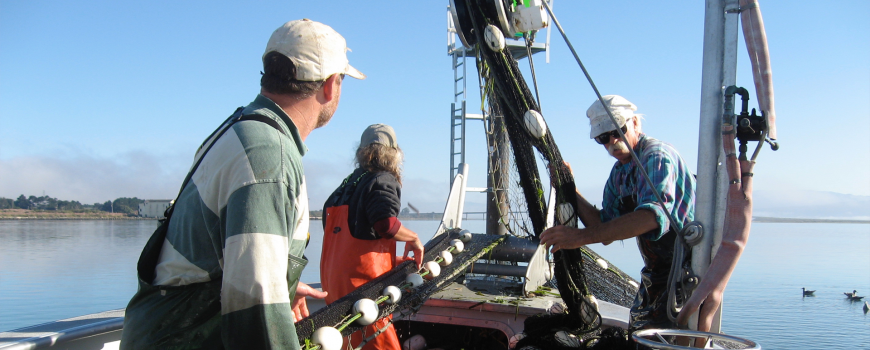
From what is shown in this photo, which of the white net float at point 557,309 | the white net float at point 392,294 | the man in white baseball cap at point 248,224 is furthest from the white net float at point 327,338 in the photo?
the white net float at point 557,309

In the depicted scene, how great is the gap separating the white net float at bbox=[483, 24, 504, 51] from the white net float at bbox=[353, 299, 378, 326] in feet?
4.03

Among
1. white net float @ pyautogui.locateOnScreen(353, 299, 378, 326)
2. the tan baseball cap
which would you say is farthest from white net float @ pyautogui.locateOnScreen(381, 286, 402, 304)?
the tan baseball cap

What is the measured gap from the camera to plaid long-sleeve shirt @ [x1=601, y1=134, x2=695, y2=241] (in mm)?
2201

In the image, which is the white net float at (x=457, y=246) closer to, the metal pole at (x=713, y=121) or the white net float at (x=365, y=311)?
the white net float at (x=365, y=311)

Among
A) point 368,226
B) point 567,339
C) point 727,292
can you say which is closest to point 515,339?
point 567,339

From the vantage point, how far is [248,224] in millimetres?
1051

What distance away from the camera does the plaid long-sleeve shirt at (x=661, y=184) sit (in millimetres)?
2201

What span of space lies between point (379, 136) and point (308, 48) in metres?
1.95

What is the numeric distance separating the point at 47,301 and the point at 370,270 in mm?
9448

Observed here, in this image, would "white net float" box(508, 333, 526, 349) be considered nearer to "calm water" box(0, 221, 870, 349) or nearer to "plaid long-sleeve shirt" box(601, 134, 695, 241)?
"plaid long-sleeve shirt" box(601, 134, 695, 241)

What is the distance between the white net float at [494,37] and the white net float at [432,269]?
46.1 inches

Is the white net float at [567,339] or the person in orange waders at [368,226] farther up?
the person in orange waders at [368,226]

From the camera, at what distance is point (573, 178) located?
2.80 m

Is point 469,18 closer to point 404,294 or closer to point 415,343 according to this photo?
point 404,294
